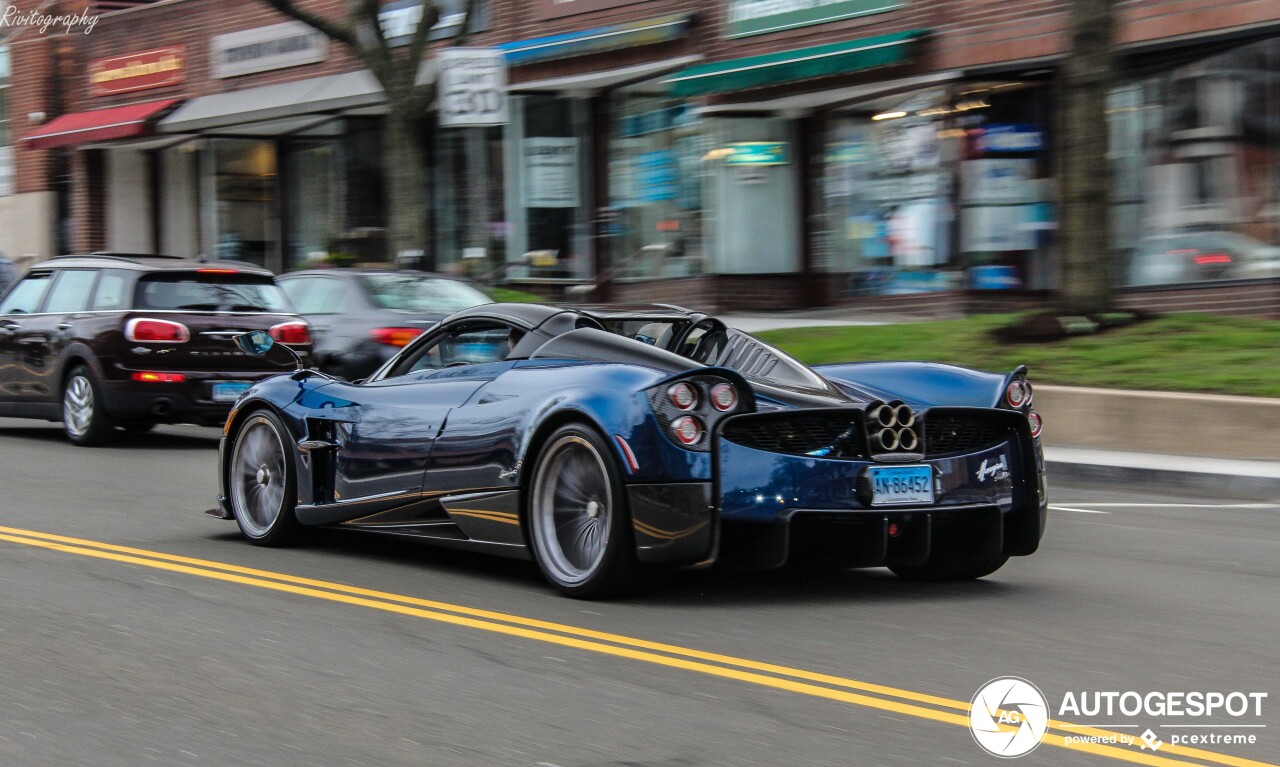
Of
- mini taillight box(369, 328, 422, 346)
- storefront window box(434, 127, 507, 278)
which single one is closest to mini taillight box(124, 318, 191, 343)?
mini taillight box(369, 328, 422, 346)

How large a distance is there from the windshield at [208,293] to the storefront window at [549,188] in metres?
11.7

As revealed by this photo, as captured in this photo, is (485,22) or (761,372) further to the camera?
(485,22)

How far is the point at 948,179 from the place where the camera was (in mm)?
20047

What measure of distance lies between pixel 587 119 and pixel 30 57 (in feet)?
58.8

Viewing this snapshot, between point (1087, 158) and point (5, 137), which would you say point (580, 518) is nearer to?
point (1087, 158)

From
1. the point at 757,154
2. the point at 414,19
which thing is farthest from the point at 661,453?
the point at 414,19

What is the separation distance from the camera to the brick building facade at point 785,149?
17.9m

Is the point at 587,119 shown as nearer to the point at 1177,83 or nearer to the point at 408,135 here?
the point at 408,135

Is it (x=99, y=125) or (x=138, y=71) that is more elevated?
(x=138, y=71)

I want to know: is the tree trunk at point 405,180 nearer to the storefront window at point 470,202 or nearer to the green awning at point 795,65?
the storefront window at point 470,202

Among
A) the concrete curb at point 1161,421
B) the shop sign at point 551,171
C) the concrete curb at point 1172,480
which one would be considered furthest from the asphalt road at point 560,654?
the shop sign at point 551,171

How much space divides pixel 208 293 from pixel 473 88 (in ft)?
12.1

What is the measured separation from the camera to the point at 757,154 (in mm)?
22641

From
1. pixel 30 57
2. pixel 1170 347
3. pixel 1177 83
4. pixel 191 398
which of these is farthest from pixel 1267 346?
pixel 30 57
